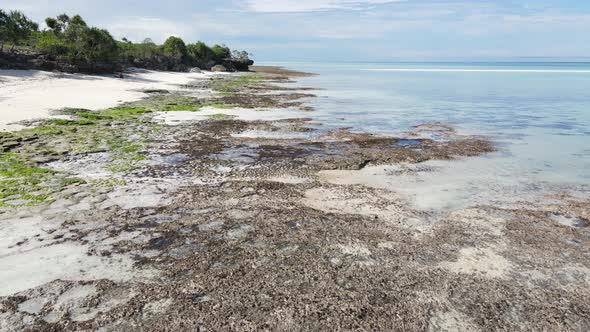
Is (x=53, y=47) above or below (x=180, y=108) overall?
above

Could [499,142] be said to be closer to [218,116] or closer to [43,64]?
[218,116]

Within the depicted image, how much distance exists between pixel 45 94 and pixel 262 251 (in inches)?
1015

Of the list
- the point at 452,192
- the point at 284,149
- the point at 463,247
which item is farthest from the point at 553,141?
the point at 463,247

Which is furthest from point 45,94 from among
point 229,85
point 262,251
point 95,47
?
point 95,47

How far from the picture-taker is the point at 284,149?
14234 millimetres

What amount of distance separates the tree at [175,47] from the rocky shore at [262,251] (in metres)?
79.8

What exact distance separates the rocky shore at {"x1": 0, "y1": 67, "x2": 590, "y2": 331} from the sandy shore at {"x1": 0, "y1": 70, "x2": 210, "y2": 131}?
26.8 feet

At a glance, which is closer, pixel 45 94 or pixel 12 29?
pixel 45 94

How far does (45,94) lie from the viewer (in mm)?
26688

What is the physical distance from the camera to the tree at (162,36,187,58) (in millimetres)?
87275

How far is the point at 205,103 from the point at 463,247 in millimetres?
23058

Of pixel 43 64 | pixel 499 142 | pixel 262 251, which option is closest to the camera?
pixel 262 251

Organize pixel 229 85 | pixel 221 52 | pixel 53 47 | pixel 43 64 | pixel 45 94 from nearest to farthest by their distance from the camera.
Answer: pixel 45 94
pixel 43 64
pixel 53 47
pixel 229 85
pixel 221 52

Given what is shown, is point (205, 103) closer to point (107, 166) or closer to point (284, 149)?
point (284, 149)
